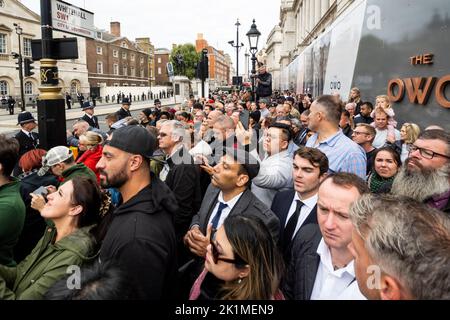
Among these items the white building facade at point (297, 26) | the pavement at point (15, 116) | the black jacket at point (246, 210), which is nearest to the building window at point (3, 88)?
the pavement at point (15, 116)

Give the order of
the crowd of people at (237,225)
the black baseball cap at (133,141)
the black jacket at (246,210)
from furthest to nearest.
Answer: the black jacket at (246,210) < the black baseball cap at (133,141) < the crowd of people at (237,225)

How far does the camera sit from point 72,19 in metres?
4.88

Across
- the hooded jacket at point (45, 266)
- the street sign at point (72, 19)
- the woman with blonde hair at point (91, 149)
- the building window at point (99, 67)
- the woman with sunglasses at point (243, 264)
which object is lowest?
the hooded jacket at point (45, 266)

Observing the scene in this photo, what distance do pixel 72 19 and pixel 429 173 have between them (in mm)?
4871

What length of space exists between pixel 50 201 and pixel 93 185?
1.05 ft

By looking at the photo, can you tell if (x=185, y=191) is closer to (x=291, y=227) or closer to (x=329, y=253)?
(x=291, y=227)

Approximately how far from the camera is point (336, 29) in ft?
31.0

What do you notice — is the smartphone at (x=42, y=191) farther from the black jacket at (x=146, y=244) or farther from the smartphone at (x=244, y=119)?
the smartphone at (x=244, y=119)

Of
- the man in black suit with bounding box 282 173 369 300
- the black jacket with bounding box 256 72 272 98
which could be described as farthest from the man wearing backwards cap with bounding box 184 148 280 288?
the black jacket with bounding box 256 72 272 98

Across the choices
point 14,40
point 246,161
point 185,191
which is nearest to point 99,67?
point 14,40

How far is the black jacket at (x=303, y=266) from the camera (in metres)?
2.06

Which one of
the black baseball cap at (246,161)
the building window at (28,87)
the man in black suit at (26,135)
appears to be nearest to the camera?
the black baseball cap at (246,161)

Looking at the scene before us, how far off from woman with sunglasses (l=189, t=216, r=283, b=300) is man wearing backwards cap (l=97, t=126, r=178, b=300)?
0.34 m
